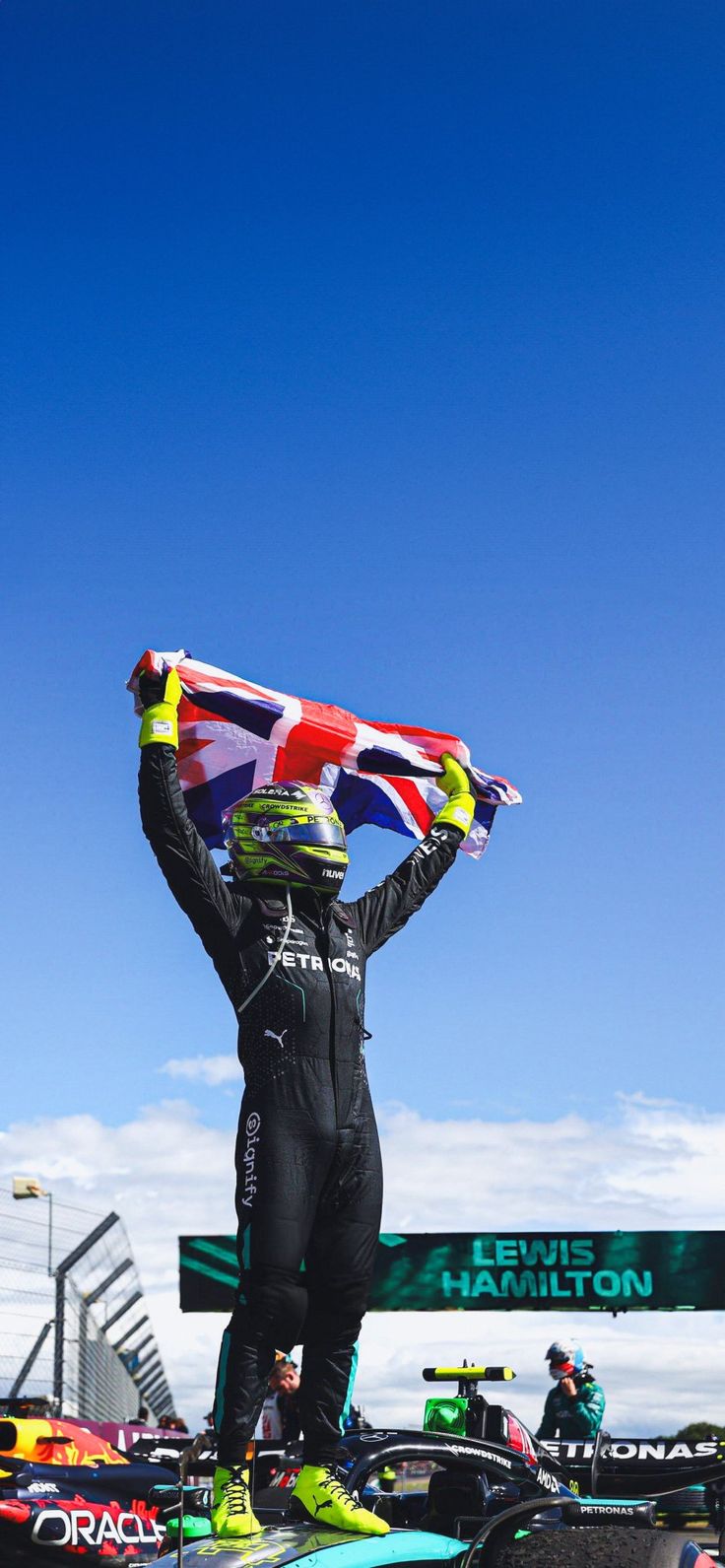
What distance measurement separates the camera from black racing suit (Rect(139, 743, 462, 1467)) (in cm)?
405

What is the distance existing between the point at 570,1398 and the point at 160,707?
9258 millimetres

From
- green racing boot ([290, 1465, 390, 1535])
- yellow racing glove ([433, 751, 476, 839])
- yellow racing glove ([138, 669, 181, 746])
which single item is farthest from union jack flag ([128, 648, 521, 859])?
green racing boot ([290, 1465, 390, 1535])

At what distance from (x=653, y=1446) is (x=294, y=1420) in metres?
2.83

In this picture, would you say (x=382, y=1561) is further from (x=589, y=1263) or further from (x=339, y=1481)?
(x=589, y=1263)

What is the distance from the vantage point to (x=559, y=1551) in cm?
344

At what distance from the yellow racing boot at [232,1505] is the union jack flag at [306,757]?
2348 millimetres

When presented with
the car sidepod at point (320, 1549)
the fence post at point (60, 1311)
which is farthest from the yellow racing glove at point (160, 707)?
the fence post at point (60, 1311)

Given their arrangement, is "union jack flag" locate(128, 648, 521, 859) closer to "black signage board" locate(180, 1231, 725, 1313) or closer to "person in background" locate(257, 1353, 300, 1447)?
"person in background" locate(257, 1353, 300, 1447)

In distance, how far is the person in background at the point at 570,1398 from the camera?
12.1m

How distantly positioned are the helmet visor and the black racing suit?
0.16m

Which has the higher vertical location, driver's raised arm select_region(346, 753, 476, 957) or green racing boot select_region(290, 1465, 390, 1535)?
driver's raised arm select_region(346, 753, 476, 957)

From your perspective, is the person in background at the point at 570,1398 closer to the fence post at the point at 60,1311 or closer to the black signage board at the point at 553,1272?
the fence post at the point at 60,1311

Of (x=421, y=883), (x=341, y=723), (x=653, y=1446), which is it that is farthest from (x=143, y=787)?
(x=653, y=1446)

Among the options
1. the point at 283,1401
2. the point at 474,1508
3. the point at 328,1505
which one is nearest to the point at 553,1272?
the point at 283,1401
